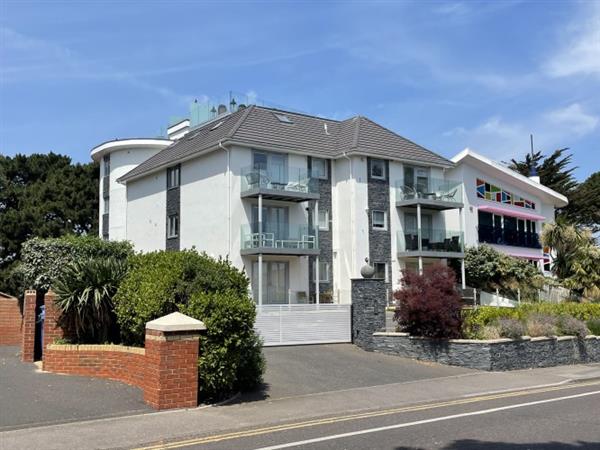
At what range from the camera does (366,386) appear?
1438 centimetres

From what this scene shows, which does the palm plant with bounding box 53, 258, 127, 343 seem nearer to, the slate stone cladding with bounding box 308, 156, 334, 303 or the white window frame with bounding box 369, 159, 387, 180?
the slate stone cladding with bounding box 308, 156, 334, 303

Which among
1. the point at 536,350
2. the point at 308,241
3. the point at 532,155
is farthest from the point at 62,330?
the point at 532,155

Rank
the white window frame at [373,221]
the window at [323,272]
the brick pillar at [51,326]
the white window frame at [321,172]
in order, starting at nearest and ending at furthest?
1. the brick pillar at [51,326]
2. the window at [323,272]
3. the white window frame at [321,172]
4. the white window frame at [373,221]

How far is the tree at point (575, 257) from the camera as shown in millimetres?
29359

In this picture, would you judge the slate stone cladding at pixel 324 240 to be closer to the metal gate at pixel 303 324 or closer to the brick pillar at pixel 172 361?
the metal gate at pixel 303 324

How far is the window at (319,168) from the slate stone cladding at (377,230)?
2224mm

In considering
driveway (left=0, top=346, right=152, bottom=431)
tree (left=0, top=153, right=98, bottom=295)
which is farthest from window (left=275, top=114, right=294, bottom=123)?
Answer: driveway (left=0, top=346, right=152, bottom=431)

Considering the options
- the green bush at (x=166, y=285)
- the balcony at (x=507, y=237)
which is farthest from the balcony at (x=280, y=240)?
the green bush at (x=166, y=285)

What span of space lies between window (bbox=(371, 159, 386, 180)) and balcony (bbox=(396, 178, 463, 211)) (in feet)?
3.59

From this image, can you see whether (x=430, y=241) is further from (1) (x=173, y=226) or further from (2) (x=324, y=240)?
(1) (x=173, y=226)

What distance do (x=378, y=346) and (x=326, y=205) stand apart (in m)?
13.6

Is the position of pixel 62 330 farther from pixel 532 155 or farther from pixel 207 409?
pixel 532 155

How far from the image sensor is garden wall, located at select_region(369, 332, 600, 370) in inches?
682

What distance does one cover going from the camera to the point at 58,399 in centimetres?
1107
